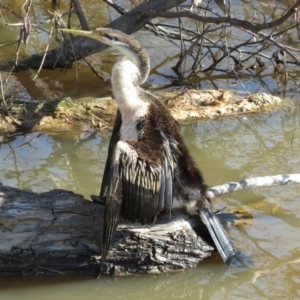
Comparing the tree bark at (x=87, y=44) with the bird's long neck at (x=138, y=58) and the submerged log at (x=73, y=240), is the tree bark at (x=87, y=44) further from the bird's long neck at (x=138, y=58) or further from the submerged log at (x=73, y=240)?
the submerged log at (x=73, y=240)

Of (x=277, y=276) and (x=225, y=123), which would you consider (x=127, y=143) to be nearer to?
(x=277, y=276)

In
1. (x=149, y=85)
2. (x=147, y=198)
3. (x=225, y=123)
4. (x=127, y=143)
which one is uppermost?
(x=149, y=85)

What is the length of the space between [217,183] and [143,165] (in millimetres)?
1613

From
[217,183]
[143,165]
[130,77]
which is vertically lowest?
[143,165]

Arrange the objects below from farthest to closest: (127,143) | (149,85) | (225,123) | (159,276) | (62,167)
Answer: (149,85) < (225,123) < (62,167) < (159,276) < (127,143)

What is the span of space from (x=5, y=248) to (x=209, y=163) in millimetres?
2266

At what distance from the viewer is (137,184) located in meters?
3.92

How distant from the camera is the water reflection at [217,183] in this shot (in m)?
4.09

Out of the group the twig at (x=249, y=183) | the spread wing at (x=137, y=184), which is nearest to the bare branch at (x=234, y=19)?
the spread wing at (x=137, y=184)

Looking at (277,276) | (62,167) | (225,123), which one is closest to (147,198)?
(277,276)

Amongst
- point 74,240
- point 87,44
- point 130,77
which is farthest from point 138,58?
point 87,44

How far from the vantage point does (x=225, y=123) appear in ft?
21.4

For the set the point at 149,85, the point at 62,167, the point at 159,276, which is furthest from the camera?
the point at 149,85

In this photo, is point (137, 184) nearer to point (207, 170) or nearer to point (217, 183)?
point (217, 183)
